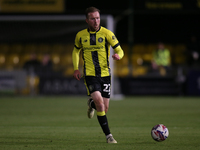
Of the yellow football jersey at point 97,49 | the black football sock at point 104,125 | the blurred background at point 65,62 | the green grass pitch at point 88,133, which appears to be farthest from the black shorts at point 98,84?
the blurred background at point 65,62

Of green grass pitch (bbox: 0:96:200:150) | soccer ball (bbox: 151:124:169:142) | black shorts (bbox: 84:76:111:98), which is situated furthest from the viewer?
black shorts (bbox: 84:76:111:98)

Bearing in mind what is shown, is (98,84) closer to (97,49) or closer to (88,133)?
(97,49)

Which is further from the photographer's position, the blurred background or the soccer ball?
the blurred background

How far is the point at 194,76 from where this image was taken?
18.2 m

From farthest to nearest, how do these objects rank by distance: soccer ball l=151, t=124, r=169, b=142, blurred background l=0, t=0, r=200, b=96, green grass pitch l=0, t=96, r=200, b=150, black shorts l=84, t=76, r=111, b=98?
blurred background l=0, t=0, r=200, b=96 → black shorts l=84, t=76, r=111, b=98 → soccer ball l=151, t=124, r=169, b=142 → green grass pitch l=0, t=96, r=200, b=150

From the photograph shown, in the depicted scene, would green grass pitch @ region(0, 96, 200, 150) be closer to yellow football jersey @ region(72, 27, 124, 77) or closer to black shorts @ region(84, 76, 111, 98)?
black shorts @ region(84, 76, 111, 98)

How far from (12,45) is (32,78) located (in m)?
5.51

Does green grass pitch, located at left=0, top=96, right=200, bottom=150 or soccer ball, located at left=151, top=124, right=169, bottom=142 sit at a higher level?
soccer ball, located at left=151, top=124, right=169, bottom=142

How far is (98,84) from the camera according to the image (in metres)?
6.09

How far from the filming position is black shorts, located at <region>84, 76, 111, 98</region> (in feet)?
19.8

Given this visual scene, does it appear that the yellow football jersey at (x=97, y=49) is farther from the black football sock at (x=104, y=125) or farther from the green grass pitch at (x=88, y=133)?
the green grass pitch at (x=88, y=133)

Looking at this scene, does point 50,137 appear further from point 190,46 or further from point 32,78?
point 190,46

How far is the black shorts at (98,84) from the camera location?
19.8 feet

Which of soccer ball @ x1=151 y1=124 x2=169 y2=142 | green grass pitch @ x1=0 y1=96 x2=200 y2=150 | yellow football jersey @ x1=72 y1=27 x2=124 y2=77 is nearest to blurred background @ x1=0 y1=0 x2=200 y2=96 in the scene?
green grass pitch @ x1=0 y1=96 x2=200 y2=150
